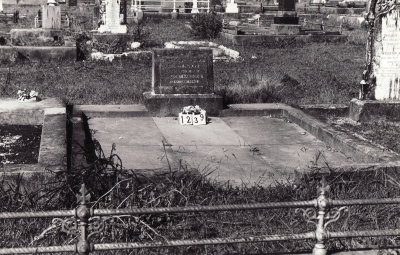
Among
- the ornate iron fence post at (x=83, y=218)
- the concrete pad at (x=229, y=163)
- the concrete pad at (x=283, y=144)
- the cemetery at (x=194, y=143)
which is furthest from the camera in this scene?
the concrete pad at (x=283, y=144)

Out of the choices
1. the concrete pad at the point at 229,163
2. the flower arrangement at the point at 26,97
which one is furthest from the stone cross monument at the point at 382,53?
the flower arrangement at the point at 26,97

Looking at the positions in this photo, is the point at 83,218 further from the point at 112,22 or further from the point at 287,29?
the point at 287,29

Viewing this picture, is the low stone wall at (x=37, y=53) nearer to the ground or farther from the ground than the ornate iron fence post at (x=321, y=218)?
farther from the ground

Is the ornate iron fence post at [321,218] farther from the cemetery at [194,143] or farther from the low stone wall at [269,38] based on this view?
the low stone wall at [269,38]

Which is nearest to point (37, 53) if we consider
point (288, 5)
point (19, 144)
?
point (19, 144)

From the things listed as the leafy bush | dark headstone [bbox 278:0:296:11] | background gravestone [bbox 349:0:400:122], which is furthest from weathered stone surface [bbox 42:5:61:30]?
background gravestone [bbox 349:0:400:122]

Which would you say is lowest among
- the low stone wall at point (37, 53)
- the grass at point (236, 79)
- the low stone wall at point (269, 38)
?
the grass at point (236, 79)

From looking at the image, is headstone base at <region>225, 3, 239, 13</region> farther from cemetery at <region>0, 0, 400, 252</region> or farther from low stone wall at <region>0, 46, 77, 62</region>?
low stone wall at <region>0, 46, 77, 62</region>
